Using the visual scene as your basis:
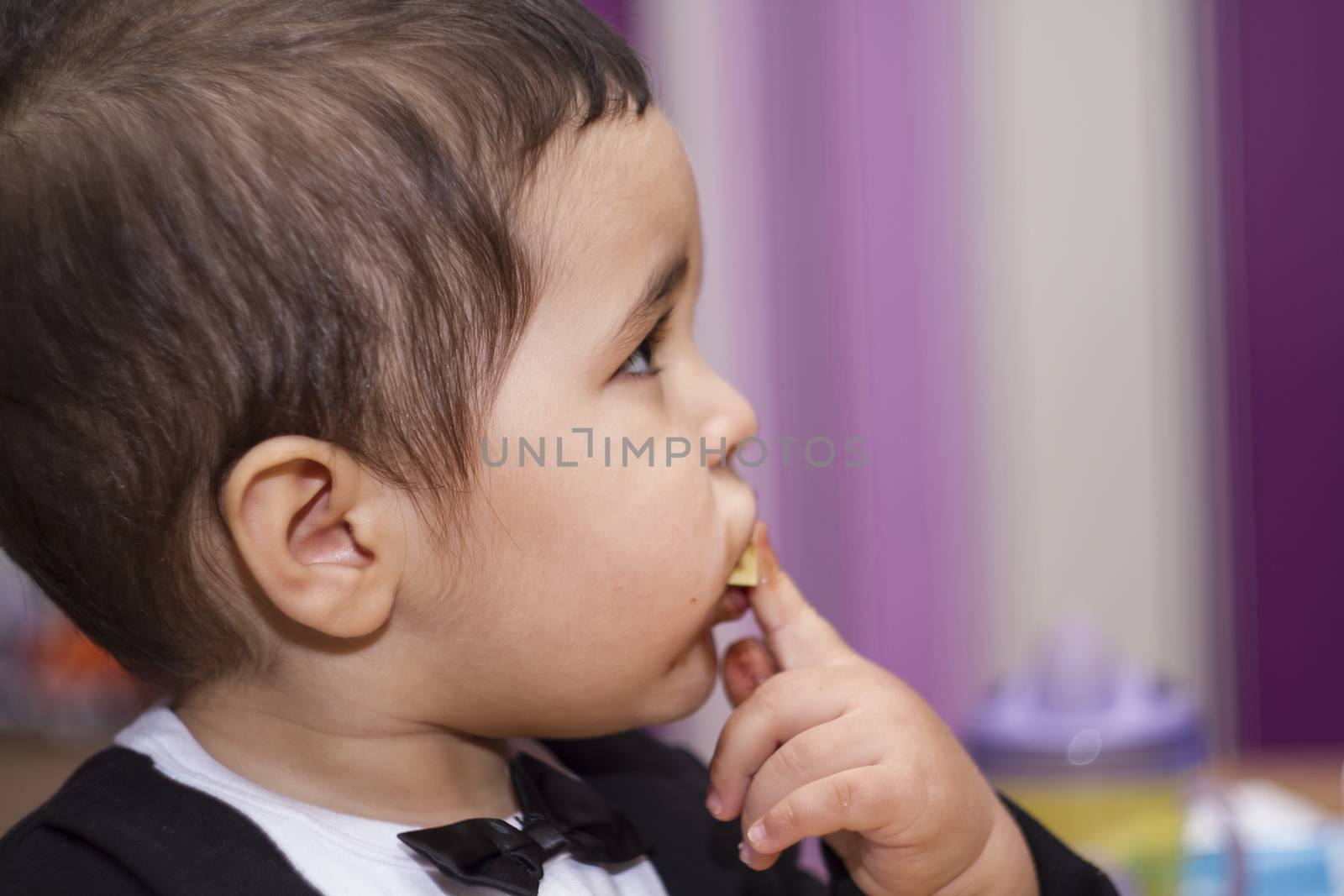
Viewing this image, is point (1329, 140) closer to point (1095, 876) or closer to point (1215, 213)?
point (1215, 213)

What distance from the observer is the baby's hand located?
2.04 ft

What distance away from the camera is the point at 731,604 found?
725 mm

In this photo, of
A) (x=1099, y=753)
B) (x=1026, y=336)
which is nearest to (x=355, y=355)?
(x=1099, y=753)

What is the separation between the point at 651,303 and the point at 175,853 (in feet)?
1.12

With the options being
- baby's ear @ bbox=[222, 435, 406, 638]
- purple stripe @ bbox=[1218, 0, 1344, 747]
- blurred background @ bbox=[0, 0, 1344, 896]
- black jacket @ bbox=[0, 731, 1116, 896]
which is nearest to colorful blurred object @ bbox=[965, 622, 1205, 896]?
black jacket @ bbox=[0, 731, 1116, 896]

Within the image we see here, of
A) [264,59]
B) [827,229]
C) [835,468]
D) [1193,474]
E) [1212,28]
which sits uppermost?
[264,59]

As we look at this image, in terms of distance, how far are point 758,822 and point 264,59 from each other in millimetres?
432

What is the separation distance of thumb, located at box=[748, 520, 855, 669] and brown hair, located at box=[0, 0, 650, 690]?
188mm

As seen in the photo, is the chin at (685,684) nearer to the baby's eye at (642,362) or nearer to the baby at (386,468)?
the baby at (386,468)

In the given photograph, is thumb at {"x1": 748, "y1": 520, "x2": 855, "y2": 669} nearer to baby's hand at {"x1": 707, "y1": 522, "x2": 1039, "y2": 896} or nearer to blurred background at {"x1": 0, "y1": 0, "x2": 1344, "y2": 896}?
baby's hand at {"x1": 707, "y1": 522, "x2": 1039, "y2": 896}

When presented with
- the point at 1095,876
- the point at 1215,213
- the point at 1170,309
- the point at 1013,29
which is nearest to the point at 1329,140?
the point at 1215,213

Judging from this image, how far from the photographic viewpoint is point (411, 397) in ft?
1.92

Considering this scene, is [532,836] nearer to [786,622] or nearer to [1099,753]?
[786,622]

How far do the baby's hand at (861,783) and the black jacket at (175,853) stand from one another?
29 millimetres
